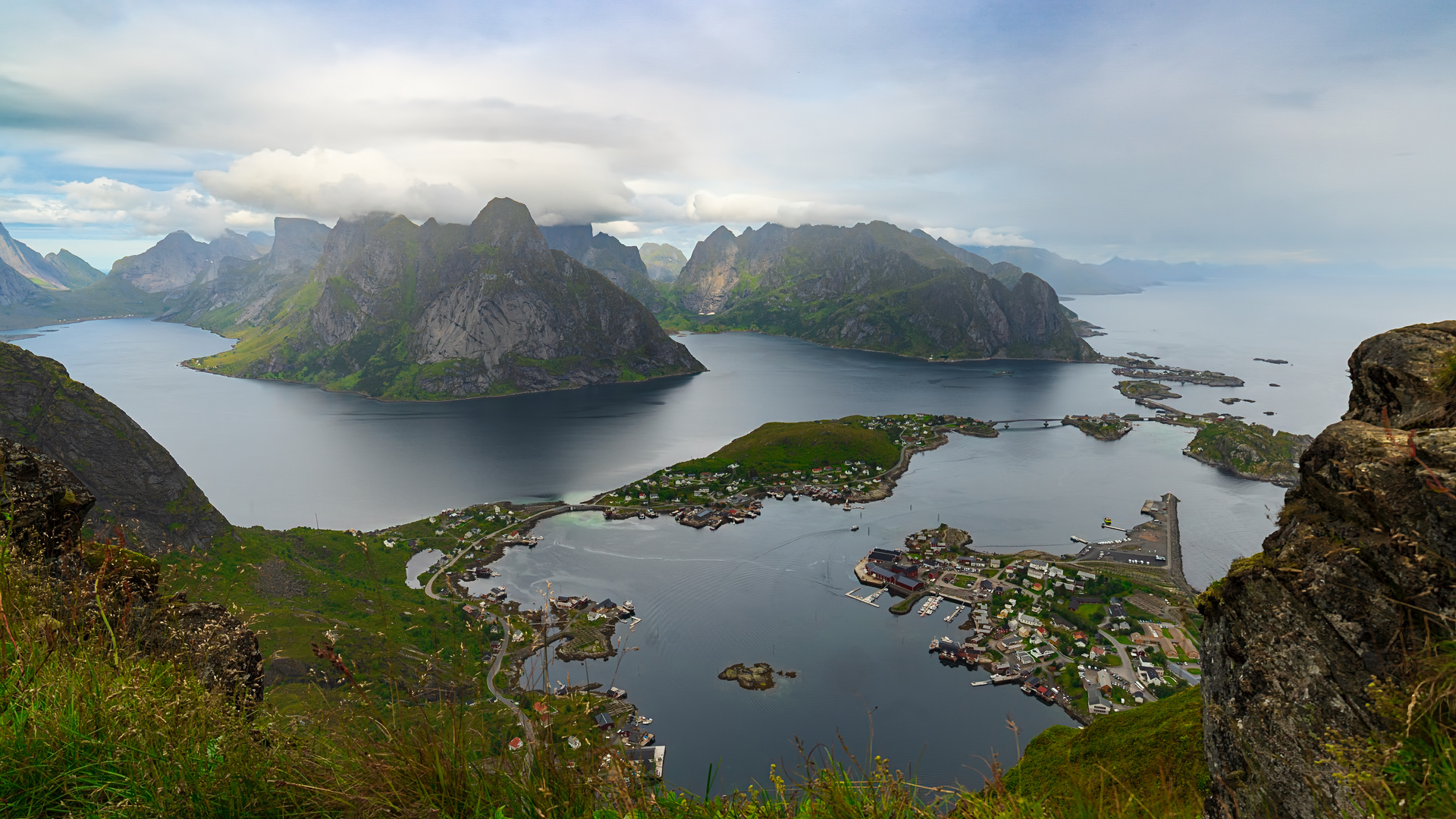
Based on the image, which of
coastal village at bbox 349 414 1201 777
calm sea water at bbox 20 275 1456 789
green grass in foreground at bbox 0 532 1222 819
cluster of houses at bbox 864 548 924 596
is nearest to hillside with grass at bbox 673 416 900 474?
coastal village at bbox 349 414 1201 777

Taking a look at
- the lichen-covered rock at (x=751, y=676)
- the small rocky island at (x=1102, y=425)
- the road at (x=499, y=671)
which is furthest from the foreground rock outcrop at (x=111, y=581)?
the small rocky island at (x=1102, y=425)

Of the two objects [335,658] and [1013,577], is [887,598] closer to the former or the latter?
[1013,577]

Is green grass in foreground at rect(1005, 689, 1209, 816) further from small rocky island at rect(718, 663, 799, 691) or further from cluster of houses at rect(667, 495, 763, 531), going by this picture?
cluster of houses at rect(667, 495, 763, 531)

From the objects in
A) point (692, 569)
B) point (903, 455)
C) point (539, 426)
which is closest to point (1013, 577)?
point (692, 569)

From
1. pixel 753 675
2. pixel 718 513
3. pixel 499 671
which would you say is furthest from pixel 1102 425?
pixel 499 671

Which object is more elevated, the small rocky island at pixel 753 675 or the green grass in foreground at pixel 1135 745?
the green grass in foreground at pixel 1135 745

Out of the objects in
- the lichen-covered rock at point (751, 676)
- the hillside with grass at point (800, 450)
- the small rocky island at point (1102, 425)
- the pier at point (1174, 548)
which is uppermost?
the small rocky island at point (1102, 425)

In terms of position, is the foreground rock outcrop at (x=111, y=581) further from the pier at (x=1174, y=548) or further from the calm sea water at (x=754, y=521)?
the pier at (x=1174, y=548)

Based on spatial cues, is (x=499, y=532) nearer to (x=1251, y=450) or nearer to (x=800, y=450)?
(x=800, y=450)
